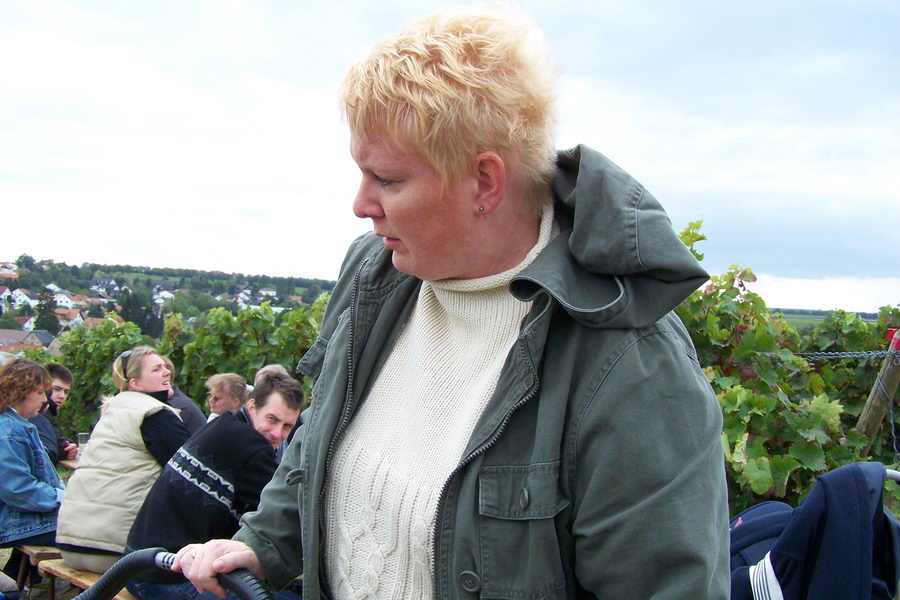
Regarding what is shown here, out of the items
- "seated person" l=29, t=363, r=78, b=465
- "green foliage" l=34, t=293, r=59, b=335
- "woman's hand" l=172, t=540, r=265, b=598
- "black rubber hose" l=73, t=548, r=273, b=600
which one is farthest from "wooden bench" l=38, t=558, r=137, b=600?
"green foliage" l=34, t=293, r=59, b=335

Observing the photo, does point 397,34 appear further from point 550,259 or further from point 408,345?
point 408,345

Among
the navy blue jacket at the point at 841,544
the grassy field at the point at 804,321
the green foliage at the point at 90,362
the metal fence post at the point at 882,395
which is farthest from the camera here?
the green foliage at the point at 90,362

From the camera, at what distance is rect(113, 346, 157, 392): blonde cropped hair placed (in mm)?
4536

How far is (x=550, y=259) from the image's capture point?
1372mm

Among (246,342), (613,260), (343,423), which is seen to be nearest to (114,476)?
(246,342)

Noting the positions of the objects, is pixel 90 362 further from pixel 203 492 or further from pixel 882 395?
pixel 882 395

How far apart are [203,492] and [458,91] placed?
8.81 feet

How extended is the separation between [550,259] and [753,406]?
2174 mm

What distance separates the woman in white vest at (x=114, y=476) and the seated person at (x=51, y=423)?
62.8 inches

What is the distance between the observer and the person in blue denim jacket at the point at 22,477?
4.51 meters

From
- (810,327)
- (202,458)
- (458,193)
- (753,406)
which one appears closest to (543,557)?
(458,193)

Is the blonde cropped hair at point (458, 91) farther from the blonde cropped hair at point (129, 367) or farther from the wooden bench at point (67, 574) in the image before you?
the blonde cropped hair at point (129, 367)

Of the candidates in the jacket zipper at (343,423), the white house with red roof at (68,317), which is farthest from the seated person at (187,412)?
the white house with red roof at (68,317)

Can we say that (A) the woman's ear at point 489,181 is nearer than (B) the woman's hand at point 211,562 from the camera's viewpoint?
Yes
